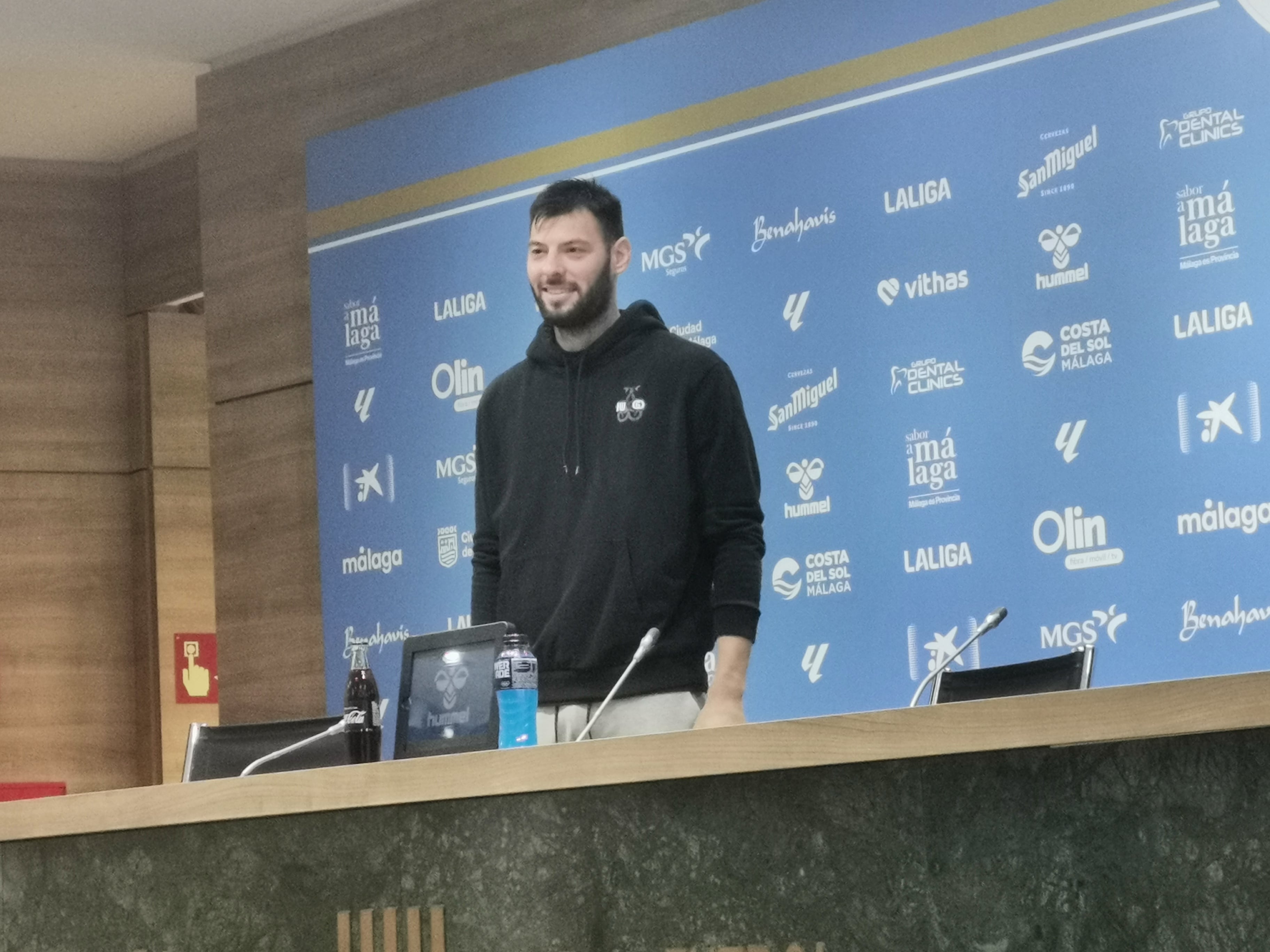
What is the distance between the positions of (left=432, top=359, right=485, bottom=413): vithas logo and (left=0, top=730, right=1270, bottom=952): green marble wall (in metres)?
2.61

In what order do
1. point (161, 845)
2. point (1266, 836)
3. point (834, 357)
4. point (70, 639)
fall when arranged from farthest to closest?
point (70, 639) < point (834, 357) < point (161, 845) < point (1266, 836)

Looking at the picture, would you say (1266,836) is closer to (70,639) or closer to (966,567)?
(966,567)

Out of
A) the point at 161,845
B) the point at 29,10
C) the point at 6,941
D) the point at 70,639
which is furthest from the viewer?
the point at 70,639

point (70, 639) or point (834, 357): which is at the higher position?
point (834, 357)

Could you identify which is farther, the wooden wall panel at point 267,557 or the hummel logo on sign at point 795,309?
the wooden wall panel at point 267,557

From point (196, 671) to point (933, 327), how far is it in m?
3.59

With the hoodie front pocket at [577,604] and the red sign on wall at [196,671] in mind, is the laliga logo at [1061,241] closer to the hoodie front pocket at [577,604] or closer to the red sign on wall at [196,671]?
the hoodie front pocket at [577,604]

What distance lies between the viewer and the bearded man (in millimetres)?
3164

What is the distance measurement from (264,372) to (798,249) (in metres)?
1.93

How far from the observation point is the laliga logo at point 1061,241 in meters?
4.05

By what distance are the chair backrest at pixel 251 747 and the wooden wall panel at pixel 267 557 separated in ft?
7.26

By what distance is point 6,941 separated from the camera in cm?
267

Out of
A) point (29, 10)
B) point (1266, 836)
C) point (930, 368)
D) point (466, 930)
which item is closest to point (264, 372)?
point (29, 10)

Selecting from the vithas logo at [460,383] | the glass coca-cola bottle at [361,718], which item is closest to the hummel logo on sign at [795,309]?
the vithas logo at [460,383]
